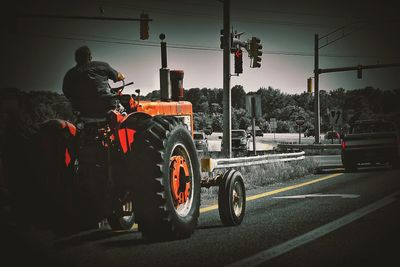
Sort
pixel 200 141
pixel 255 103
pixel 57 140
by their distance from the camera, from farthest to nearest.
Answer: pixel 200 141 < pixel 255 103 < pixel 57 140

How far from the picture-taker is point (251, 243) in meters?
7.83

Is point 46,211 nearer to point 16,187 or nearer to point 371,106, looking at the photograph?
point 16,187

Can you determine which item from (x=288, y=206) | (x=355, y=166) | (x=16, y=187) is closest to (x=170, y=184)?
(x=16, y=187)

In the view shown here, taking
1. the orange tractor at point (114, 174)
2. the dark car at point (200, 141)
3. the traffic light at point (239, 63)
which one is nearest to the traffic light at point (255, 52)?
the traffic light at point (239, 63)

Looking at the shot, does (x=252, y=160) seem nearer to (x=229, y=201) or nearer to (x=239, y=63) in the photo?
(x=239, y=63)

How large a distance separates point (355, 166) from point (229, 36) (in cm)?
689

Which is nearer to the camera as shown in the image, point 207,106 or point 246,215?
point 246,215

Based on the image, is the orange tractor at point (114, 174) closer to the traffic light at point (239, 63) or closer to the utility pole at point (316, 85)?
the traffic light at point (239, 63)

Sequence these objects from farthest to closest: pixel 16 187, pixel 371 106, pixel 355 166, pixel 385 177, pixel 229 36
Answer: pixel 371 106
pixel 229 36
pixel 355 166
pixel 385 177
pixel 16 187

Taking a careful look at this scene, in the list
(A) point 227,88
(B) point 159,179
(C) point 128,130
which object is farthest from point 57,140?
(A) point 227,88

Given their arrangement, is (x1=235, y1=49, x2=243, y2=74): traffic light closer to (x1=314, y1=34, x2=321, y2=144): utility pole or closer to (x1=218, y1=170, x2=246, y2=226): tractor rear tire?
(x1=218, y1=170, x2=246, y2=226): tractor rear tire

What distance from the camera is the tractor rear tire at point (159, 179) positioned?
7.30 meters

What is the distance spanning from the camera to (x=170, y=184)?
7.78 meters

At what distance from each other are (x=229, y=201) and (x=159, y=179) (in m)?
2.24
